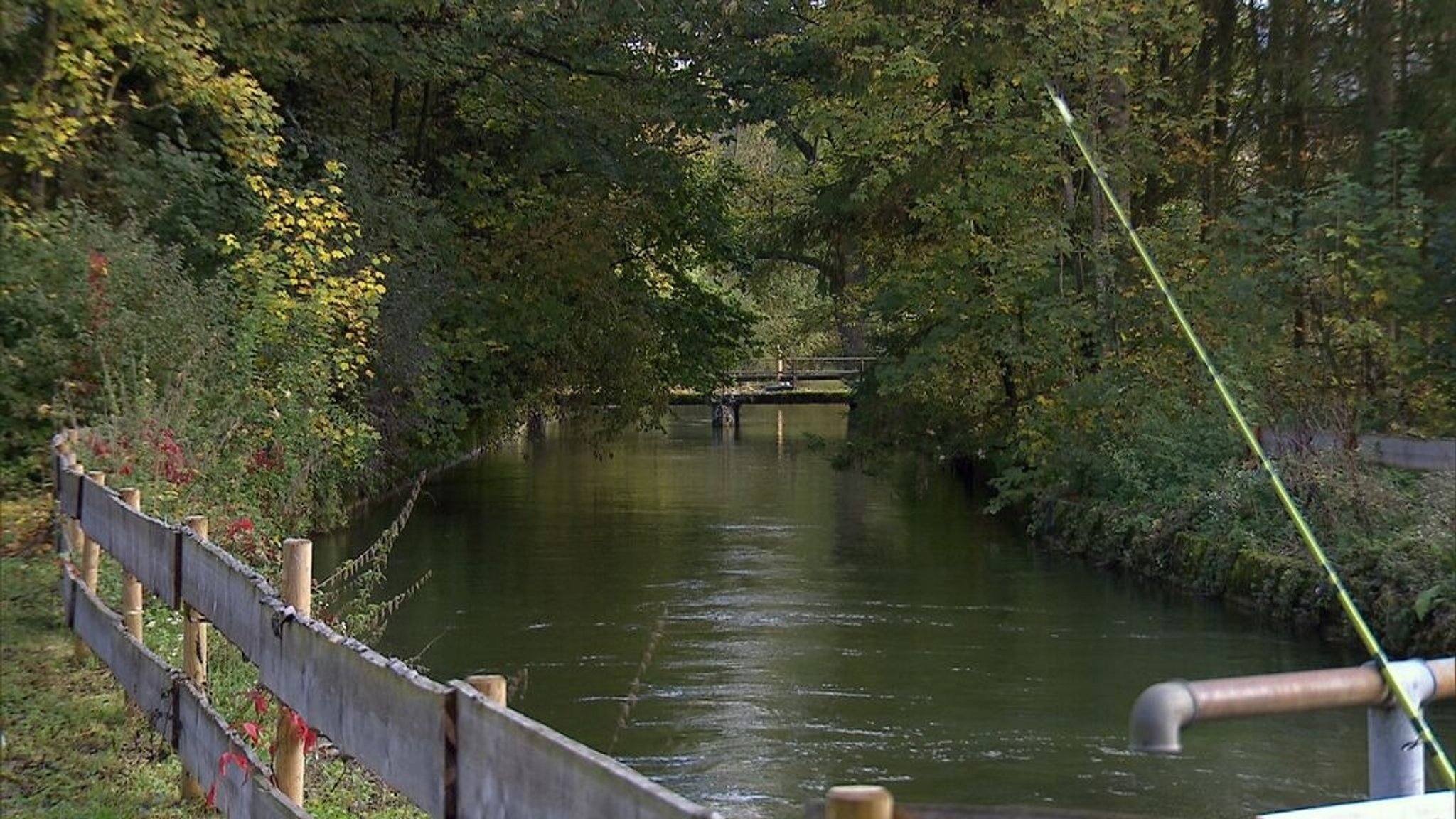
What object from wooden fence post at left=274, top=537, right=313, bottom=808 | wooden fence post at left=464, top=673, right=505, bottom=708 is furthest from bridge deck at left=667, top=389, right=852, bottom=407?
wooden fence post at left=464, top=673, right=505, bottom=708

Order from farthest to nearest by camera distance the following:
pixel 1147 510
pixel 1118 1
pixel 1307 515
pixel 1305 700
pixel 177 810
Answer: pixel 1118 1 → pixel 1147 510 → pixel 1307 515 → pixel 177 810 → pixel 1305 700

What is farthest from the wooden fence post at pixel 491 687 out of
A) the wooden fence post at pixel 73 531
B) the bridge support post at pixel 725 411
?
the bridge support post at pixel 725 411

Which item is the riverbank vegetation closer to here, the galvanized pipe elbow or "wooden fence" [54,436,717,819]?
"wooden fence" [54,436,717,819]

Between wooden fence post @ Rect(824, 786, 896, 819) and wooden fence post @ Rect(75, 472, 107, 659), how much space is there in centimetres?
803

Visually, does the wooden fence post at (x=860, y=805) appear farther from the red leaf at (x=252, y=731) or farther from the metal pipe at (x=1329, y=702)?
the red leaf at (x=252, y=731)

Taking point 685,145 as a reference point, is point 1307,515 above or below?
below

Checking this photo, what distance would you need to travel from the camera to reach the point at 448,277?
2634 centimetres

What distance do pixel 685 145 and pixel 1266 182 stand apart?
505 inches

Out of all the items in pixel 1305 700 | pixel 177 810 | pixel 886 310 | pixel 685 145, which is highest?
pixel 685 145

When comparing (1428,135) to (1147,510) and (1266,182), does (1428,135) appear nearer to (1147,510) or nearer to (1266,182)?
(1266,182)

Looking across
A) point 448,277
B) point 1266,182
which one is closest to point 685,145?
point 448,277

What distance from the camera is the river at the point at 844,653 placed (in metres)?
11.2

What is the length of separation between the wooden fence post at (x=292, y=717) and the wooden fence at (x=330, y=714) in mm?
72

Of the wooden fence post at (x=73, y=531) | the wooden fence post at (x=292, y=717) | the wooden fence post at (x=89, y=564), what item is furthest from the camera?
the wooden fence post at (x=73, y=531)
